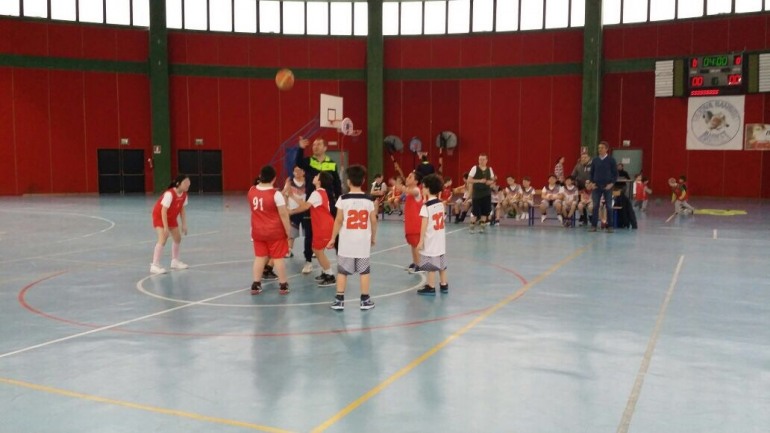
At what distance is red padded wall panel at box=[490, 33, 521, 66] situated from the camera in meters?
32.7

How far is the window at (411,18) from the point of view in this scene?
34.0 meters

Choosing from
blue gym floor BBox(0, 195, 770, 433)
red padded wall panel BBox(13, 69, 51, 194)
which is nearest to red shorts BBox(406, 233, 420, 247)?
blue gym floor BBox(0, 195, 770, 433)

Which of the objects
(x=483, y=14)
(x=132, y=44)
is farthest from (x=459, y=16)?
(x=132, y=44)

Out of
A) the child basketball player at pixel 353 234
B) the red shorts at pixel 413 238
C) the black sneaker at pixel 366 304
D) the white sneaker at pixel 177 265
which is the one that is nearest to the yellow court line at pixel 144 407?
→ the child basketball player at pixel 353 234

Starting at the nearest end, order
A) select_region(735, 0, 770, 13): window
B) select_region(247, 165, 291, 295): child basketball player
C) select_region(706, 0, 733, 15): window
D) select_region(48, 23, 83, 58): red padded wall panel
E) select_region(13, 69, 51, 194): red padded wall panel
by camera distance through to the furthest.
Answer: select_region(247, 165, 291, 295): child basketball player → select_region(735, 0, 770, 13): window → select_region(706, 0, 733, 15): window → select_region(13, 69, 51, 194): red padded wall panel → select_region(48, 23, 83, 58): red padded wall panel

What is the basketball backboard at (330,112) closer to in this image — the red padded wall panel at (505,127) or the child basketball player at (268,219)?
the red padded wall panel at (505,127)

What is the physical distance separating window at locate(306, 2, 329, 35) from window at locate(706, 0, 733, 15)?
1752cm

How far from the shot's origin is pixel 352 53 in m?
34.5

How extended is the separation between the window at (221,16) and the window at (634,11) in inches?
730

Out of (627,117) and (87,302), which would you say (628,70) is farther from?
(87,302)

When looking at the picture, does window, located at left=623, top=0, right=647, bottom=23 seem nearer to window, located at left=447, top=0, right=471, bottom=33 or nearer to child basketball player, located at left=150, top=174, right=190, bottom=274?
window, located at left=447, top=0, right=471, bottom=33

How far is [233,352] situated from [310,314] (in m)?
1.70

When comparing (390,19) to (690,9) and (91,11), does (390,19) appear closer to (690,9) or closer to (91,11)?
(690,9)

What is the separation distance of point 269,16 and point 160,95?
6.58 m
